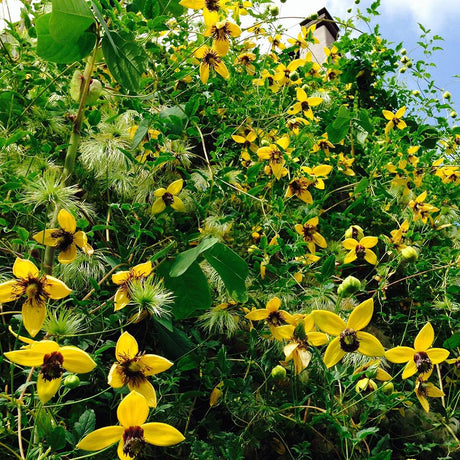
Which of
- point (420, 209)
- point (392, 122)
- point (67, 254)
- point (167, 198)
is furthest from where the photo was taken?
point (392, 122)

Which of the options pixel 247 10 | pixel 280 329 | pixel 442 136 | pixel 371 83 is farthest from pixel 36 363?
pixel 371 83

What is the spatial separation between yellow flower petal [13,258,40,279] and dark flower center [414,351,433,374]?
2.20ft

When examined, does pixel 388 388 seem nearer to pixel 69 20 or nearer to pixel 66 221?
pixel 66 221

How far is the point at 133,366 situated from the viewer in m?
0.60

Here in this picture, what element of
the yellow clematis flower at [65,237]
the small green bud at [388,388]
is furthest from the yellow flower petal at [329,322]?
the yellow clematis flower at [65,237]

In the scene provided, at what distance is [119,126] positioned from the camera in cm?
114

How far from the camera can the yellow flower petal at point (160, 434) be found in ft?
1.78

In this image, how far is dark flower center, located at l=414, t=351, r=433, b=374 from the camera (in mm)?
770

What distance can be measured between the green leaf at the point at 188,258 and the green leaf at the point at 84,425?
0.25 metres

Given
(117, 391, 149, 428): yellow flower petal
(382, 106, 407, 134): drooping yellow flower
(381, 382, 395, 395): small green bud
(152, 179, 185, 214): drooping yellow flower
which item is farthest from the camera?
(382, 106, 407, 134): drooping yellow flower

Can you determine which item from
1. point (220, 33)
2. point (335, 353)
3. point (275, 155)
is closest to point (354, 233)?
point (275, 155)

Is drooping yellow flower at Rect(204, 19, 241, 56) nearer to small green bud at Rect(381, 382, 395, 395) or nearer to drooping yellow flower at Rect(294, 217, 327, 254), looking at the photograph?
drooping yellow flower at Rect(294, 217, 327, 254)

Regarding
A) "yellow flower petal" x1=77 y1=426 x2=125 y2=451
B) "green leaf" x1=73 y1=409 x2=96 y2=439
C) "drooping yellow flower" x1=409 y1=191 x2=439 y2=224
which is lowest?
"green leaf" x1=73 y1=409 x2=96 y2=439

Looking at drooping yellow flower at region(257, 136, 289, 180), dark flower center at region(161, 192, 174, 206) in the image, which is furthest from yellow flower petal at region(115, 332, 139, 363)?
drooping yellow flower at region(257, 136, 289, 180)
